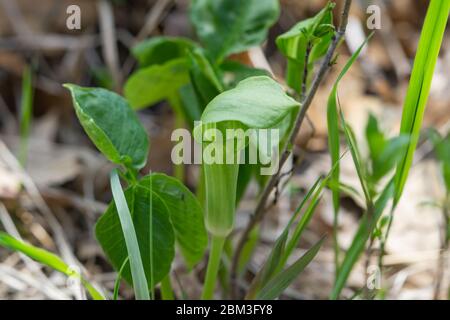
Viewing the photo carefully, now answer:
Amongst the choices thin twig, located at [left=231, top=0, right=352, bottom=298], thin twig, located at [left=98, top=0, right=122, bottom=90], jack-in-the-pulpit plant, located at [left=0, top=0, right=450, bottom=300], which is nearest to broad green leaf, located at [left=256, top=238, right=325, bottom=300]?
jack-in-the-pulpit plant, located at [left=0, top=0, right=450, bottom=300]

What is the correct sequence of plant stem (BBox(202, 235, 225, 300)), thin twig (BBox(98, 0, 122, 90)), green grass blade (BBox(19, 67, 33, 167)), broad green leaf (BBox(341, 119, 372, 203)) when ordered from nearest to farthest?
broad green leaf (BBox(341, 119, 372, 203)) < plant stem (BBox(202, 235, 225, 300)) < green grass blade (BBox(19, 67, 33, 167)) < thin twig (BBox(98, 0, 122, 90))

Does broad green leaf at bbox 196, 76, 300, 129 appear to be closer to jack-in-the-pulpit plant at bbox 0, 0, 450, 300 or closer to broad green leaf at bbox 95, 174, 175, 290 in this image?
jack-in-the-pulpit plant at bbox 0, 0, 450, 300

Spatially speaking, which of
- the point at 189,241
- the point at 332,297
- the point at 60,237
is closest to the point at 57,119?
the point at 60,237

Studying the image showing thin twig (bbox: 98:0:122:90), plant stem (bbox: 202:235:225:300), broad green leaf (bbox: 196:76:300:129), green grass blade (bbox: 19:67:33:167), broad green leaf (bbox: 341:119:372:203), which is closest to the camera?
broad green leaf (bbox: 196:76:300:129)

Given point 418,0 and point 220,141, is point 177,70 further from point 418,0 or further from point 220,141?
point 418,0

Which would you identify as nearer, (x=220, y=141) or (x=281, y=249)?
(x=220, y=141)

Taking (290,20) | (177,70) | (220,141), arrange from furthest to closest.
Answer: (290,20) < (177,70) < (220,141)

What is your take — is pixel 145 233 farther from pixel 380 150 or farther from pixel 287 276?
pixel 380 150
